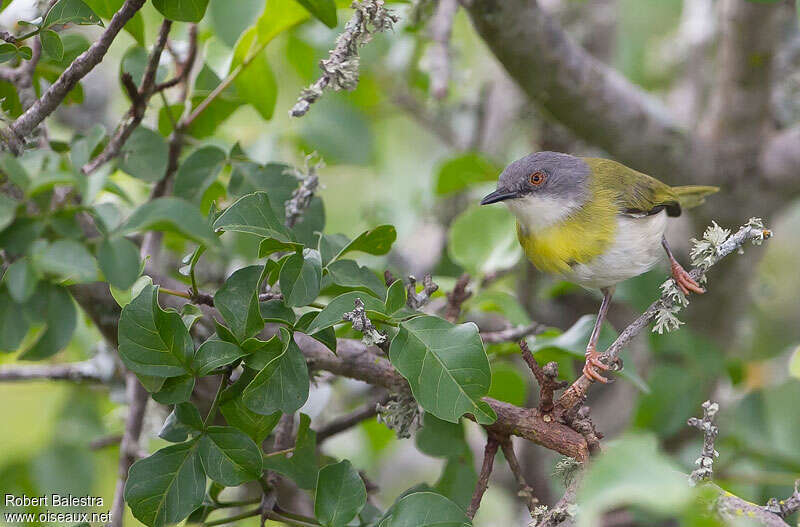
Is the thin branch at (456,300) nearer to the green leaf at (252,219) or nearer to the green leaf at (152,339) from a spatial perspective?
the green leaf at (252,219)

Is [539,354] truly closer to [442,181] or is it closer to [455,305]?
[455,305]

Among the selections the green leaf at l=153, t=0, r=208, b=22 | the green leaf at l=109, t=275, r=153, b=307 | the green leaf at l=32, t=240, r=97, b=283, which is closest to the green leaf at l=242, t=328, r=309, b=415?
the green leaf at l=109, t=275, r=153, b=307

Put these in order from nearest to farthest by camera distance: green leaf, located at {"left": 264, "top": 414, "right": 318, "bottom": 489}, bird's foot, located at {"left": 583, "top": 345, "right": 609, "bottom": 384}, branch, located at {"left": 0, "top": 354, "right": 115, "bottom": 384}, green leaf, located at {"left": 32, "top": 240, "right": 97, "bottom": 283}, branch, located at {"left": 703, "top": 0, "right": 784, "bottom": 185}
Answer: green leaf, located at {"left": 32, "top": 240, "right": 97, "bottom": 283} → green leaf, located at {"left": 264, "top": 414, "right": 318, "bottom": 489} → bird's foot, located at {"left": 583, "top": 345, "right": 609, "bottom": 384} → branch, located at {"left": 0, "top": 354, "right": 115, "bottom": 384} → branch, located at {"left": 703, "top": 0, "right": 784, "bottom": 185}

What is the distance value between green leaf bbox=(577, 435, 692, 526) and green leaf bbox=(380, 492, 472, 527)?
505 millimetres

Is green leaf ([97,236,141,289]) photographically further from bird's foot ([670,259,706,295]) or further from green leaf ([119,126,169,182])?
bird's foot ([670,259,706,295])

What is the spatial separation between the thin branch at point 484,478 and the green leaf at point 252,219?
1.96ft

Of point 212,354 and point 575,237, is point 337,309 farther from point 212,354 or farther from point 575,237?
point 575,237

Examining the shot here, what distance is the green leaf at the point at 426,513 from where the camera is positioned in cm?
130

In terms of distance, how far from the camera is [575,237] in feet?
6.90

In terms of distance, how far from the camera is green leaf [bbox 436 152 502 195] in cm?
261

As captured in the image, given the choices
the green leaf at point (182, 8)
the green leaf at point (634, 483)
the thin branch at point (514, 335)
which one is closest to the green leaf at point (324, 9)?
the green leaf at point (182, 8)

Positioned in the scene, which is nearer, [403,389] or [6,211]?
[6,211]

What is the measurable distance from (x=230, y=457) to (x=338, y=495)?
0.21 meters

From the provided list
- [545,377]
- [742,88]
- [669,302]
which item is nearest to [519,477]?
[545,377]
